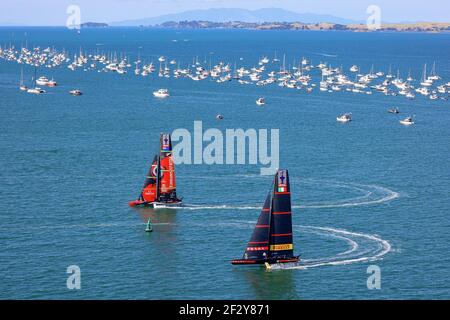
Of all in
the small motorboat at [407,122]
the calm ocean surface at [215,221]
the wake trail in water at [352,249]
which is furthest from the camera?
the small motorboat at [407,122]

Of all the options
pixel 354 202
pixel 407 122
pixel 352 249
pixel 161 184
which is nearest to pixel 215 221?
pixel 161 184

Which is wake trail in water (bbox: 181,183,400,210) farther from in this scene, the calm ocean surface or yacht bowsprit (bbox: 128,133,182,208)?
yacht bowsprit (bbox: 128,133,182,208)

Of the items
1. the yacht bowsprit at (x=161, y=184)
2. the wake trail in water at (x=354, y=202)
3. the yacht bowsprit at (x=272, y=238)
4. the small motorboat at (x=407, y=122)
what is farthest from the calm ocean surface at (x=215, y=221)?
the small motorboat at (x=407, y=122)

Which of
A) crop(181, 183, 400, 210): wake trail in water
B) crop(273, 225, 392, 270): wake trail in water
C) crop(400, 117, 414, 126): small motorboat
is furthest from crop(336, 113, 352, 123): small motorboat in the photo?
crop(273, 225, 392, 270): wake trail in water

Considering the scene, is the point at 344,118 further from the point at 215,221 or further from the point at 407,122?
the point at 215,221

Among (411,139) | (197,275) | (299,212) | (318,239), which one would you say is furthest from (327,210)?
(411,139)

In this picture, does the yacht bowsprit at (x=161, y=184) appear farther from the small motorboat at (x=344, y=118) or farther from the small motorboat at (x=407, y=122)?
the small motorboat at (x=407, y=122)

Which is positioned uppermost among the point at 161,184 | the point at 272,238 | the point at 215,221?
the point at 272,238
